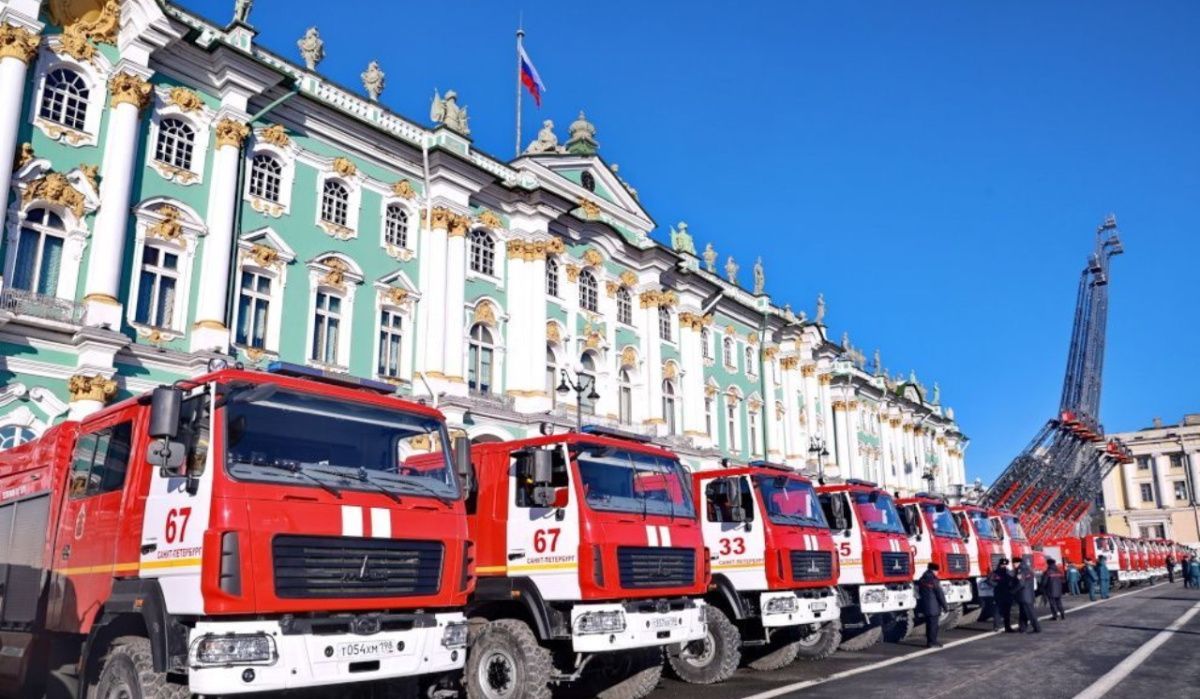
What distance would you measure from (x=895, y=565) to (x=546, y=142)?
71.0 feet

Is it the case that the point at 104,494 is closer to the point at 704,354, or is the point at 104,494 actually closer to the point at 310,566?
the point at 310,566

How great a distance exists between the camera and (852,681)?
1179 centimetres

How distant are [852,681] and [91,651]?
9.13m

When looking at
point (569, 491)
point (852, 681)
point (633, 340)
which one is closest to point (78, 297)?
point (569, 491)

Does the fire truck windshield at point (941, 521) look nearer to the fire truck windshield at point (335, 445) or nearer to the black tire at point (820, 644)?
the black tire at point (820, 644)

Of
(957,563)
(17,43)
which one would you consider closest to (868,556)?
(957,563)

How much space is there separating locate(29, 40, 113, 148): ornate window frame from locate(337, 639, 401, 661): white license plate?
52.2 ft

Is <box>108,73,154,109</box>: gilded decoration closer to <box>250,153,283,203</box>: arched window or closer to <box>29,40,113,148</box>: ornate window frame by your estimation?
<box>29,40,113,148</box>: ornate window frame

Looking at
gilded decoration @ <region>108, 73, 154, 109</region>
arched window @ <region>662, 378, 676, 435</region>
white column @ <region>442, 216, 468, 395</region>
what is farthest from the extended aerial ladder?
gilded decoration @ <region>108, 73, 154, 109</region>

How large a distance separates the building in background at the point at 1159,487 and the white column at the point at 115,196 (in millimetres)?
104114

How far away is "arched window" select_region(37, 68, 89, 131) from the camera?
18.0 metres

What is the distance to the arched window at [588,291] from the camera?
1222 inches

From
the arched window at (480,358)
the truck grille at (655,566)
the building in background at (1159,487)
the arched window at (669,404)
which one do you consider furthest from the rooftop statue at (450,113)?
the building in background at (1159,487)

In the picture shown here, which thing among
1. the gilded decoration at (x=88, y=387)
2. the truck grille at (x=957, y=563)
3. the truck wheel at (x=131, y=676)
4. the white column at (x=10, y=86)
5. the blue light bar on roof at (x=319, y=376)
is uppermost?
the white column at (x=10, y=86)
